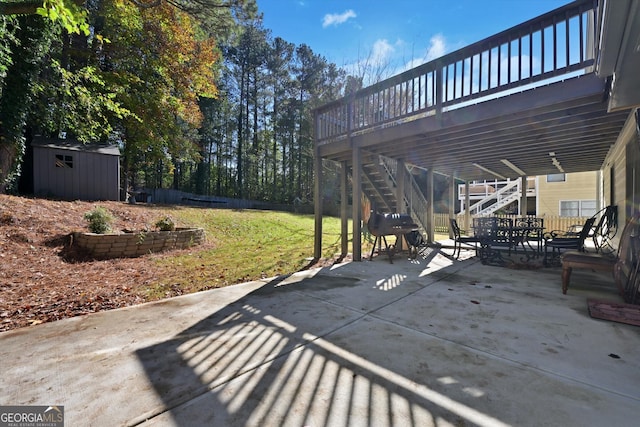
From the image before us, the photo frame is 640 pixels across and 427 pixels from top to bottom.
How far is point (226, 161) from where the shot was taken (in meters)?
28.0

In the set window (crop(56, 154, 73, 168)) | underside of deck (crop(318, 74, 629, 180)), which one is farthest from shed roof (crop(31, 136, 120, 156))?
underside of deck (crop(318, 74, 629, 180))

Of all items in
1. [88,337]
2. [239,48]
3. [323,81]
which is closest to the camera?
[88,337]

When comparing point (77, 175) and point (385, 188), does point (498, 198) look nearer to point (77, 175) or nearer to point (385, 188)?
point (385, 188)

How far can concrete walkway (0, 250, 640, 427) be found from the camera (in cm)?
147

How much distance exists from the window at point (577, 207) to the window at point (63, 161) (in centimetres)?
2313

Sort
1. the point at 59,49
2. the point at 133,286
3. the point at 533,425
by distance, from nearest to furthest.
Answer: the point at 533,425, the point at 133,286, the point at 59,49

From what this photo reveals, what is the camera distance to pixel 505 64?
4230 mm

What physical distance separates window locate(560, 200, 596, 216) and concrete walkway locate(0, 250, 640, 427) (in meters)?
15.1

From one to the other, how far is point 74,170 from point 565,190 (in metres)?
23.0

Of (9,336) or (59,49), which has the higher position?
(59,49)

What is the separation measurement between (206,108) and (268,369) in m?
25.2

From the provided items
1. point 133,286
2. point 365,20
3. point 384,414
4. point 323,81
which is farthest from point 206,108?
point 384,414

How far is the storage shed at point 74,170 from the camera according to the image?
32.3ft

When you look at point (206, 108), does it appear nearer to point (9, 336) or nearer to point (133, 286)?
point (133, 286)
